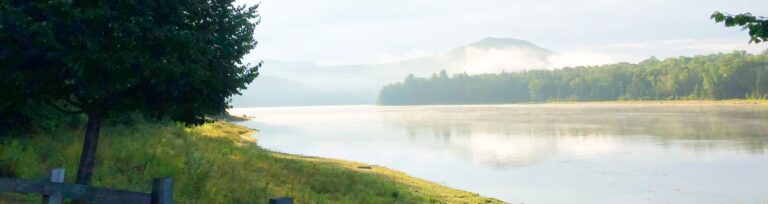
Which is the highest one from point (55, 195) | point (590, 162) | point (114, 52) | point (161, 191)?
point (114, 52)

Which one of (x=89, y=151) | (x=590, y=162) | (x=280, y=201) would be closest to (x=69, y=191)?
(x=89, y=151)

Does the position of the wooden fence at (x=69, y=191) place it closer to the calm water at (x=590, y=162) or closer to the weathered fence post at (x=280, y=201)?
the weathered fence post at (x=280, y=201)

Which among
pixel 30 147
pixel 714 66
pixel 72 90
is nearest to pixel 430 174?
pixel 30 147

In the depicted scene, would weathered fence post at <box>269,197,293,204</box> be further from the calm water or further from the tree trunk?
the calm water

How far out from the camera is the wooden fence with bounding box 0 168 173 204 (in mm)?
8312

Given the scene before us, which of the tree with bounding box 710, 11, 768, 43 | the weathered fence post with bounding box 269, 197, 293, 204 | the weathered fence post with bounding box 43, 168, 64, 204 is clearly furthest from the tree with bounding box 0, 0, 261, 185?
the tree with bounding box 710, 11, 768, 43

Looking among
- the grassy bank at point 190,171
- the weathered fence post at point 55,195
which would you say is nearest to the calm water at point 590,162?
the grassy bank at point 190,171

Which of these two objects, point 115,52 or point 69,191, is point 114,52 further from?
point 69,191

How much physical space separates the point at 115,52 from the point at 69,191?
2318 millimetres

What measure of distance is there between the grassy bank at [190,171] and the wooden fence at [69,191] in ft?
11.3

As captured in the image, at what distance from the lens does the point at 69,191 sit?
28.6 feet

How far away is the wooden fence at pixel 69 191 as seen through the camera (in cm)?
831

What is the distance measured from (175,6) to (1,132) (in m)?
7.26

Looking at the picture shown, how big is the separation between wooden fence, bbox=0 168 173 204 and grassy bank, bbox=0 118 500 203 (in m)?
3.44
